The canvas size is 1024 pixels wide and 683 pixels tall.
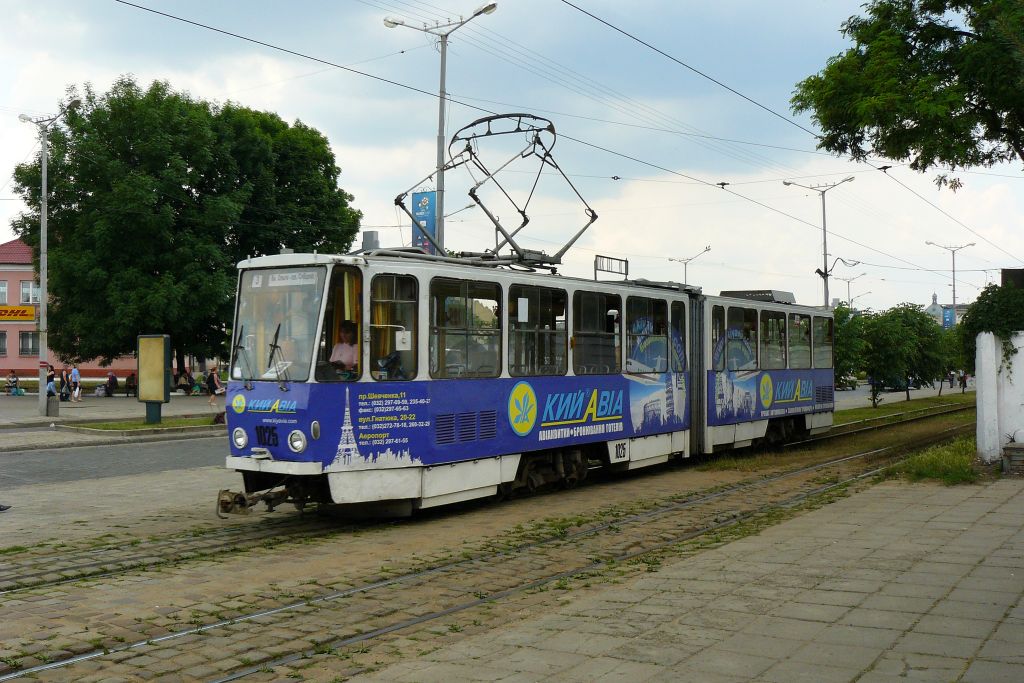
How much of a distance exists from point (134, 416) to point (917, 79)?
80.1 feet

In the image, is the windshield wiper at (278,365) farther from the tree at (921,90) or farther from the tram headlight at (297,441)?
the tree at (921,90)

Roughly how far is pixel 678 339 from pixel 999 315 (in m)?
4.89

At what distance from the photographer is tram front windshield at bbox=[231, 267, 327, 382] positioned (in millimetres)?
10562

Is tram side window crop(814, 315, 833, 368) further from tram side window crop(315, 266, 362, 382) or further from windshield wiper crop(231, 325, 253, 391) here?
windshield wiper crop(231, 325, 253, 391)

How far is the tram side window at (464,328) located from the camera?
11.4 meters

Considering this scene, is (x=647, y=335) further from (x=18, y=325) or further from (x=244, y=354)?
(x=18, y=325)

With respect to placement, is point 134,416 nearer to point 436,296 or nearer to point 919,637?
point 436,296

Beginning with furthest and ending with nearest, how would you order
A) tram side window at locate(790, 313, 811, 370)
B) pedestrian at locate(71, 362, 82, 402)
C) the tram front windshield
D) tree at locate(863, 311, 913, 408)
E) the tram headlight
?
pedestrian at locate(71, 362, 82, 402) → tree at locate(863, 311, 913, 408) → tram side window at locate(790, 313, 811, 370) → the tram front windshield → the tram headlight

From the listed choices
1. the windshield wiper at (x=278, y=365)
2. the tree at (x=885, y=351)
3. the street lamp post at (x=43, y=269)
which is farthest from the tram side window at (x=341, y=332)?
the tree at (x=885, y=351)

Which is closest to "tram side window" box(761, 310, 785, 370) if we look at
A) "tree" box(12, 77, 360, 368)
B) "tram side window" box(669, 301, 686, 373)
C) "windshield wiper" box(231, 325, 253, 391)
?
"tram side window" box(669, 301, 686, 373)

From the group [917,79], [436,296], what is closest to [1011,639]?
[436,296]

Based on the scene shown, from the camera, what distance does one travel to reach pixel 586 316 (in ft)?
46.3

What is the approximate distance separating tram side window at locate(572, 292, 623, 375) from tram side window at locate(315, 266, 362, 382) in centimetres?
403

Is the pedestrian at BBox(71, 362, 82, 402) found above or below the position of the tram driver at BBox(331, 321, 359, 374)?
below
